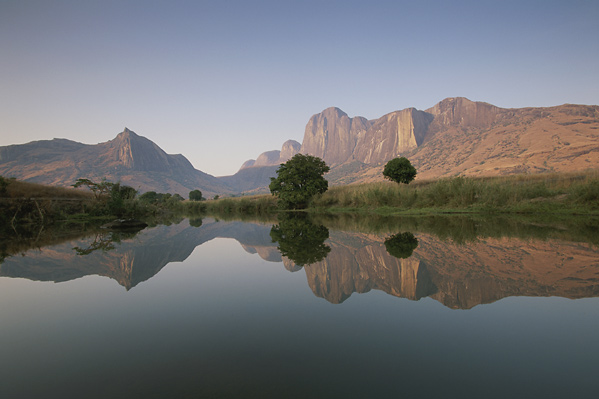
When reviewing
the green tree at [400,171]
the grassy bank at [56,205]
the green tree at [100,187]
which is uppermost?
the green tree at [400,171]

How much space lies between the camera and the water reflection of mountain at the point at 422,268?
4.61 m

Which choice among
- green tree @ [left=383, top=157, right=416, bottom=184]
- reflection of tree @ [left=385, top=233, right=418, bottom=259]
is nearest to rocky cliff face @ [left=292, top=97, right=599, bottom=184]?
green tree @ [left=383, top=157, right=416, bottom=184]

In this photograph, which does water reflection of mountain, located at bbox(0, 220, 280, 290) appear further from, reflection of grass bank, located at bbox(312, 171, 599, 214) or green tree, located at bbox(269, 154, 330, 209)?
green tree, located at bbox(269, 154, 330, 209)

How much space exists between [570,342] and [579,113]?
191m

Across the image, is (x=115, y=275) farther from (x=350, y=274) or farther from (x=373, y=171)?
(x=373, y=171)

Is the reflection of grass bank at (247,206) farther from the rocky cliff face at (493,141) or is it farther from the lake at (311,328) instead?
the rocky cliff face at (493,141)

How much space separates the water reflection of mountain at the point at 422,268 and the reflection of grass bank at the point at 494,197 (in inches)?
491

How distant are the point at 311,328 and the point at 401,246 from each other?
568 cm

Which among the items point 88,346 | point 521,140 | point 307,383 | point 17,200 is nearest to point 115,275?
point 88,346

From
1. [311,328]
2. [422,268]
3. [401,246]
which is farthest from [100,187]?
[311,328]

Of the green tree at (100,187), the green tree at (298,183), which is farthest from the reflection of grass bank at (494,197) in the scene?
the green tree at (100,187)

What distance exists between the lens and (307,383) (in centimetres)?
231

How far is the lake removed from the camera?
232 centimetres

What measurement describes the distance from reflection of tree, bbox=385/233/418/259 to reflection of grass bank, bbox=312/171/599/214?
43.9ft
